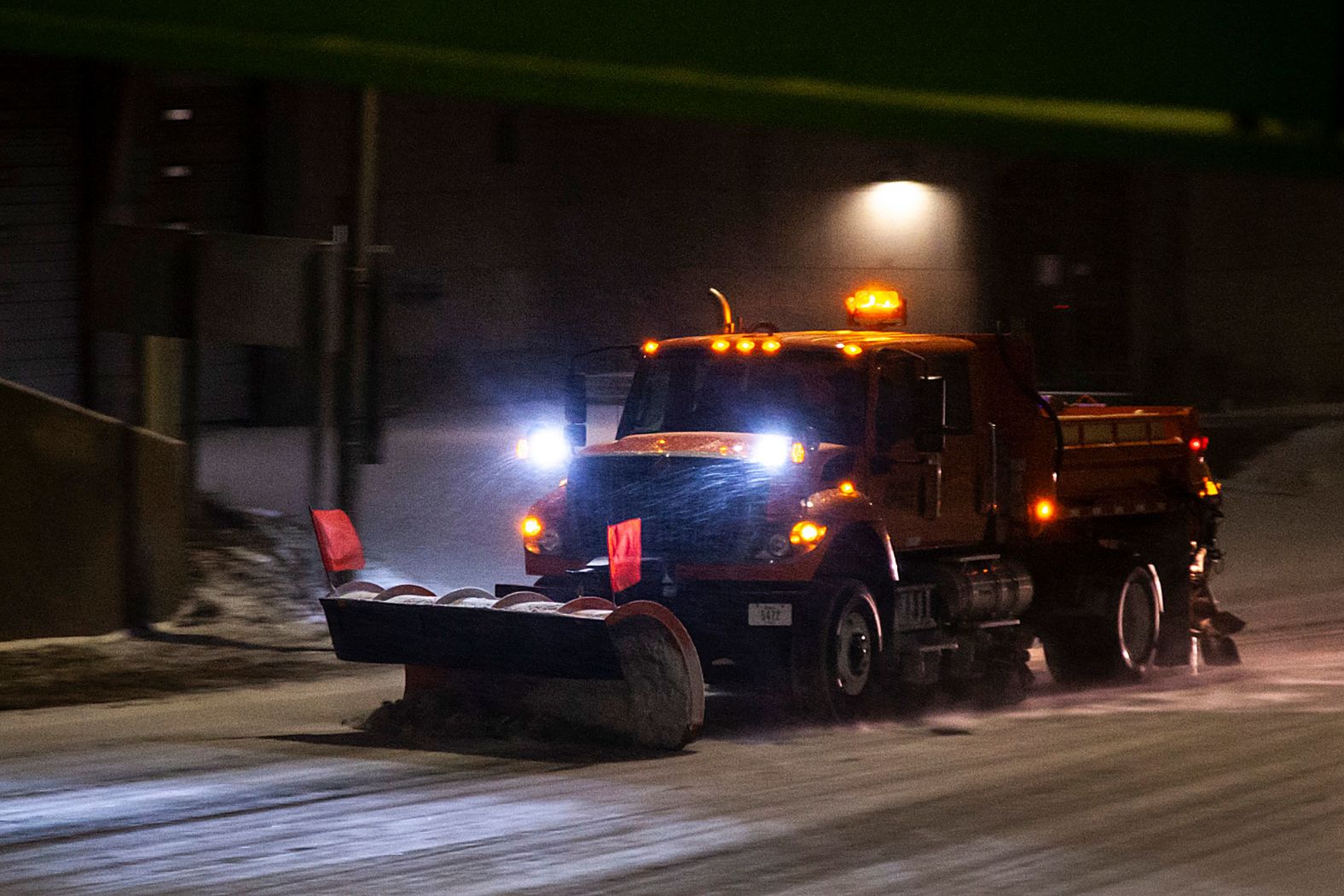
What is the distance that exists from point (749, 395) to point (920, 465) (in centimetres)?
114

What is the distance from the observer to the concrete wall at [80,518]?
46.8 feet

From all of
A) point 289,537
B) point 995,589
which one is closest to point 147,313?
point 289,537

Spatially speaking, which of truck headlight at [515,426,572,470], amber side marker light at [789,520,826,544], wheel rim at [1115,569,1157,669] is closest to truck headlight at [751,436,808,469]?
amber side marker light at [789,520,826,544]

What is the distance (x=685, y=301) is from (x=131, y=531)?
15.5 m

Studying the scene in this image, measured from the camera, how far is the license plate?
11406 millimetres

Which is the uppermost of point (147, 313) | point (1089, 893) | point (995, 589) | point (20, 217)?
point (20, 217)

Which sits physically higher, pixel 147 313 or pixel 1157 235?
pixel 1157 235

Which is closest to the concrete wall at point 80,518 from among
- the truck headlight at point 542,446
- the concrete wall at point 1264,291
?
the truck headlight at point 542,446

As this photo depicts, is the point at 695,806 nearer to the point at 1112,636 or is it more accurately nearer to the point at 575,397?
the point at 575,397

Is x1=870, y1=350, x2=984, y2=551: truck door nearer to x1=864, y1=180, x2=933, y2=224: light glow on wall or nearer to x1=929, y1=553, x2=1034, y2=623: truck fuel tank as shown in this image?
x1=929, y1=553, x2=1034, y2=623: truck fuel tank

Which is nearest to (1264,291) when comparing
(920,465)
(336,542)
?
(920,465)

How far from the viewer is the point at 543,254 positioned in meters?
29.6

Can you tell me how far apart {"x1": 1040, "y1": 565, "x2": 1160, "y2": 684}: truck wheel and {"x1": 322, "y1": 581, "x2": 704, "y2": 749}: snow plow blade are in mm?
4355

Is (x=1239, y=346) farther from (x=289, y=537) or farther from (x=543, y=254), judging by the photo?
(x=289, y=537)
